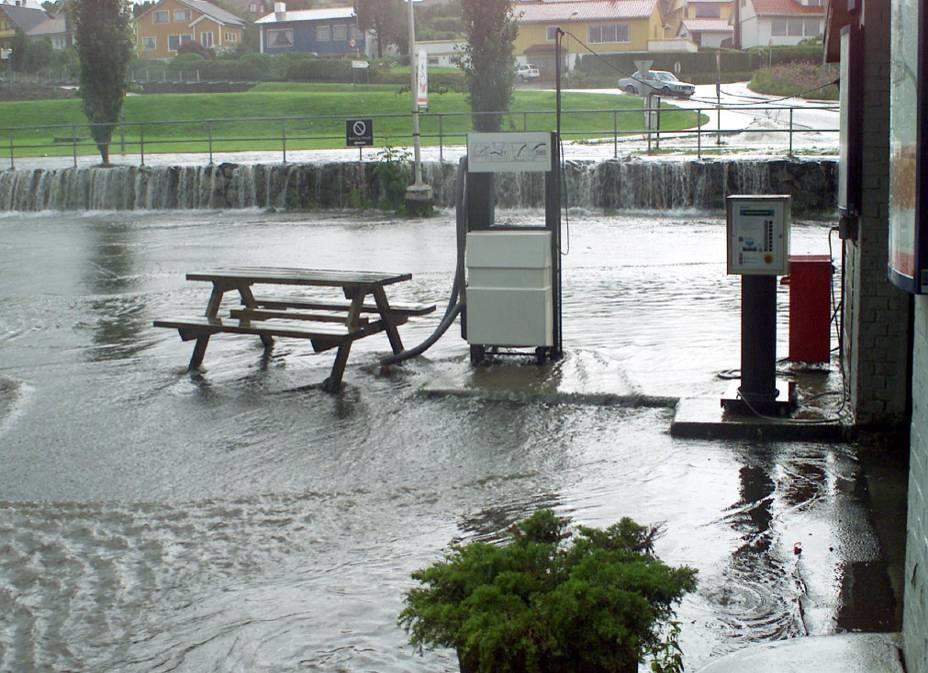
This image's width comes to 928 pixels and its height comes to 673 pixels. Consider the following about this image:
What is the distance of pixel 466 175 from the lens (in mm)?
10266

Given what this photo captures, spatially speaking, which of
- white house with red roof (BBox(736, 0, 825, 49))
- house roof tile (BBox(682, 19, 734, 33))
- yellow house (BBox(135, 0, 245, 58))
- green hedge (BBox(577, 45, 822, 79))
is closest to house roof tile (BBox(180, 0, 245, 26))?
yellow house (BBox(135, 0, 245, 58))

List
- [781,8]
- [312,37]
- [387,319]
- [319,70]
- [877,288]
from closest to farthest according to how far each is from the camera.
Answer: [877,288] < [387,319] < [319,70] < [781,8] < [312,37]

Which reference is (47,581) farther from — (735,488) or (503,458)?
(735,488)

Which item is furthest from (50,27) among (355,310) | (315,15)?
(355,310)

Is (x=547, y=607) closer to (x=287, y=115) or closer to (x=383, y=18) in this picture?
(x=287, y=115)

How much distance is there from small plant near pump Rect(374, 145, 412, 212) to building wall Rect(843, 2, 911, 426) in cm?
2155

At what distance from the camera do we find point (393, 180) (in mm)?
29172

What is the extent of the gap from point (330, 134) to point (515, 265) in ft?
88.2

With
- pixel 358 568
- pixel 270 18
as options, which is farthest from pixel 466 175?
pixel 270 18

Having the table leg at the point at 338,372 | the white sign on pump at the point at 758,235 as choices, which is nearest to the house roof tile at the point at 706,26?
the table leg at the point at 338,372

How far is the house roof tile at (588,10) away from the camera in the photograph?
275 feet

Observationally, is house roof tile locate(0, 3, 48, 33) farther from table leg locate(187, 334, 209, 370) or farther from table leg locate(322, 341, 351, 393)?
table leg locate(322, 341, 351, 393)

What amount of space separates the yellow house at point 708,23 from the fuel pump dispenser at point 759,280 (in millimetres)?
78850

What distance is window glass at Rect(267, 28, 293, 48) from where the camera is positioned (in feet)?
348
